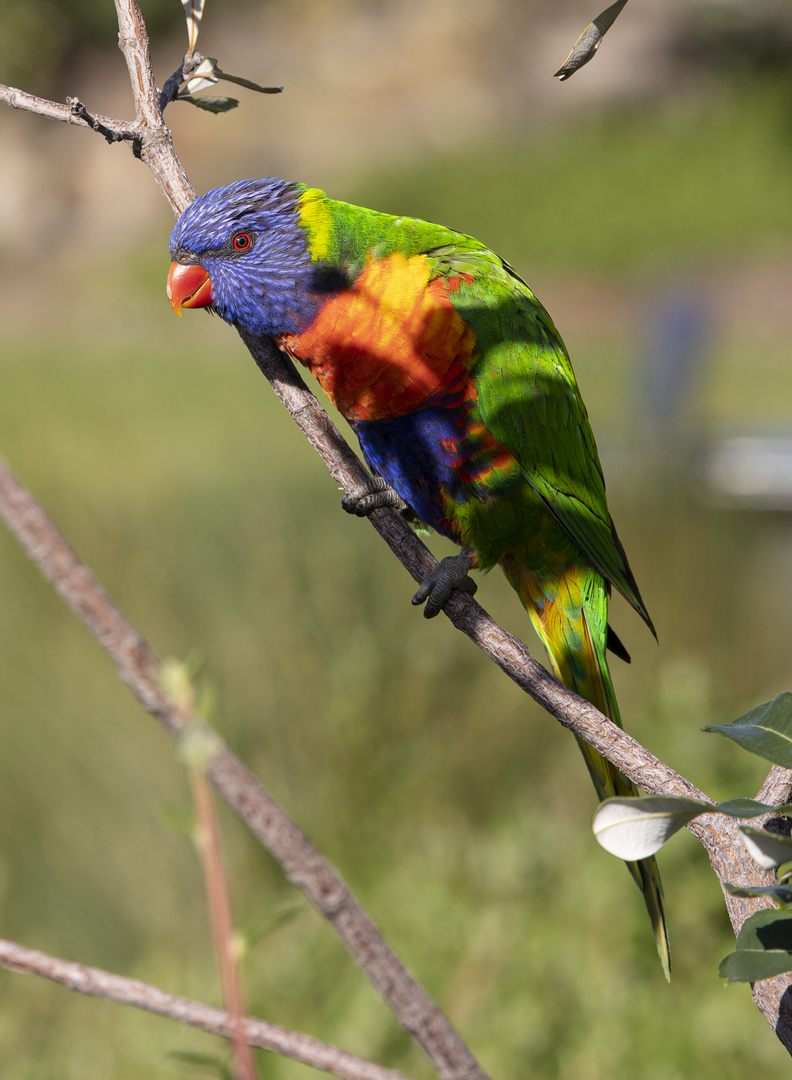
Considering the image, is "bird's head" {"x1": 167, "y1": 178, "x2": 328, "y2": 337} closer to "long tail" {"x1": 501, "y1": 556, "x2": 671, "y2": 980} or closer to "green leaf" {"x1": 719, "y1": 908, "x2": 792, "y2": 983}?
"long tail" {"x1": 501, "y1": 556, "x2": 671, "y2": 980}

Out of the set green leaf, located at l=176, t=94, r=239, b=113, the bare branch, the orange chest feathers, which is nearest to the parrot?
the orange chest feathers

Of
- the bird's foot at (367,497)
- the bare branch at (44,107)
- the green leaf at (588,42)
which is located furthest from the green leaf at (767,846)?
the bare branch at (44,107)

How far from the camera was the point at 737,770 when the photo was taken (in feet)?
6.98

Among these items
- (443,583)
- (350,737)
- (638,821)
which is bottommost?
(350,737)

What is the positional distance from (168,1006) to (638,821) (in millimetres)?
230

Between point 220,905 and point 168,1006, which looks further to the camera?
point 168,1006

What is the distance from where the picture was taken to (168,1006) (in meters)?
0.42

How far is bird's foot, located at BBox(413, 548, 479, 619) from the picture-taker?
3.03 feet

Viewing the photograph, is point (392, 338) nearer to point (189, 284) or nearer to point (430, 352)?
point (430, 352)

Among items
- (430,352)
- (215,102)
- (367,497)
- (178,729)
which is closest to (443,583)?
(367,497)

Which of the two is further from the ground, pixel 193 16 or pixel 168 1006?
pixel 193 16

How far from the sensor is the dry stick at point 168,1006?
412 mm

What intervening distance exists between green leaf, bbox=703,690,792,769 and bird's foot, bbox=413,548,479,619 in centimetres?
39

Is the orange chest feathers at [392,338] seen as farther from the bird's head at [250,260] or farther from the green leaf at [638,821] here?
the green leaf at [638,821]
